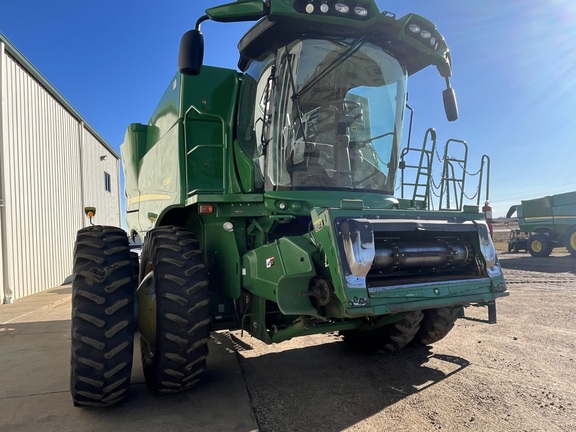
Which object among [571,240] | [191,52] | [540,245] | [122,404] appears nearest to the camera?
[191,52]

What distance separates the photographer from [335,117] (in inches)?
149

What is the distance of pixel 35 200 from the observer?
10508 mm

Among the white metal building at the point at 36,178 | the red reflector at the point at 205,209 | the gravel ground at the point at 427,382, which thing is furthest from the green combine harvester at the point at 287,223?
the white metal building at the point at 36,178

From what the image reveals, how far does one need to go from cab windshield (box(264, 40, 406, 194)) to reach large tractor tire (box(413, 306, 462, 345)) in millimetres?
1317

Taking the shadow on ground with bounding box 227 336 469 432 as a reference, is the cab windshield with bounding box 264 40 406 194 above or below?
above

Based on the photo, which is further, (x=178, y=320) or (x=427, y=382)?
(x=427, y=382)

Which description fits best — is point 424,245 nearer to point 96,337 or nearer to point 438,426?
point 438,426

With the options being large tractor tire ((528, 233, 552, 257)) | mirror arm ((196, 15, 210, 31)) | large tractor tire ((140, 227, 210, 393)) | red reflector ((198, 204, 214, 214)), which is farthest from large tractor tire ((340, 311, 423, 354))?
large tractor tire ((528, 233, 552, 257))

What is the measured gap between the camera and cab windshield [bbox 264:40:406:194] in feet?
11.6

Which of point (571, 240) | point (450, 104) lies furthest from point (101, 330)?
point (571, 240)

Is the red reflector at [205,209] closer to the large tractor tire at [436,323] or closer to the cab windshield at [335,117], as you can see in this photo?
the cab windshield at [335,117]

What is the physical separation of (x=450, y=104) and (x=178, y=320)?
3346mm

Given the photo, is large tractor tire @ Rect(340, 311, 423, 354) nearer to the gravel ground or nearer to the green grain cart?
the gravel ground

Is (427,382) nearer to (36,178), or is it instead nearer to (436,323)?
(436,323)
